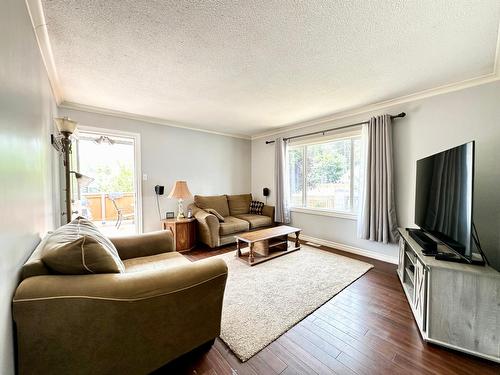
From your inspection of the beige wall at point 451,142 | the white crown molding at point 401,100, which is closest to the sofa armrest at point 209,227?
the beige wall at point 451,142

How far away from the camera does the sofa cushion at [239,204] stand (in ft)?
15.5

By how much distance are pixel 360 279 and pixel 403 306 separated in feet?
1.85

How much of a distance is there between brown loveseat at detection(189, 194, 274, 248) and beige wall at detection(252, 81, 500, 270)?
61.1 inches

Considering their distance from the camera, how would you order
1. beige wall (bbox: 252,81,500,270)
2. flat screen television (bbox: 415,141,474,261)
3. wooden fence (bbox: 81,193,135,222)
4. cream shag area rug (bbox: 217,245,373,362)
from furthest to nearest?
1. wooden fence (bbox: 81,193,135,222)
2. beige wall (bbox: 252,81,500,270)
3. cream shag area rug (bbox: 217,245,373,362)
4. flat screen television (bbox: 415,141,474,261)

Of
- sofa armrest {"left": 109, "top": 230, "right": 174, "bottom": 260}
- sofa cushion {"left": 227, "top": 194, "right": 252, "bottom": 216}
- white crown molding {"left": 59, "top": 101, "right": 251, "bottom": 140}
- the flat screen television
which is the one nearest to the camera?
the flat screen television

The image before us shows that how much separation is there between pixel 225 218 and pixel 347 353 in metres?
3.14

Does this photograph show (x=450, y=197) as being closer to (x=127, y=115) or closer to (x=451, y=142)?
(x=451, y=142)

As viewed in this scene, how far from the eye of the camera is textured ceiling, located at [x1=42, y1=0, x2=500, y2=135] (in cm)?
138

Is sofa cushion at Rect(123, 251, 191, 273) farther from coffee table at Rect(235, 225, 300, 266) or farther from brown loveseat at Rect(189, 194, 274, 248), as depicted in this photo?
brown loveseat at Rect(189, 194, 274, 248)

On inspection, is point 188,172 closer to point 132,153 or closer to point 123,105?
point 132,153

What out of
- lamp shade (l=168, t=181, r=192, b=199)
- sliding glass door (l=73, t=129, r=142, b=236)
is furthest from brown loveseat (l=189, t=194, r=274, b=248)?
sliding glass door (l=73, t=129, r=142, b=236)

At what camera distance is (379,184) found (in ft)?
9.90

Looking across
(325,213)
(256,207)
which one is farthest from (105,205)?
(325,213)

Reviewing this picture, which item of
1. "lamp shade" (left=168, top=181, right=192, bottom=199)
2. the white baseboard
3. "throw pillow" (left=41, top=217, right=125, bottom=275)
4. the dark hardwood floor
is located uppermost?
"lamp shade" (left=168, top=181, right=192, bottom=199)
